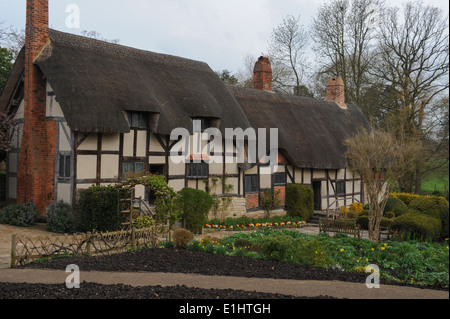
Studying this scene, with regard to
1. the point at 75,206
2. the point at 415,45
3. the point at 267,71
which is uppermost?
the point at 415,45

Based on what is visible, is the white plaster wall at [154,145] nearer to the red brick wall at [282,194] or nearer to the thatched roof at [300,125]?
the thatched roof at [300,125]

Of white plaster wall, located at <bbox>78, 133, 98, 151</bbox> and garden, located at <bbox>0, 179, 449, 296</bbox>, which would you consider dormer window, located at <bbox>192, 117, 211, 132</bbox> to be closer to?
garden, located at <bbox>0, 179, 449, 296</bbox>


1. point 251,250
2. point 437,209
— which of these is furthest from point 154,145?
point 437,209

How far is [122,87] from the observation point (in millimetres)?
15844

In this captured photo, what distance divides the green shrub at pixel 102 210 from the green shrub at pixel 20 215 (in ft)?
8.57

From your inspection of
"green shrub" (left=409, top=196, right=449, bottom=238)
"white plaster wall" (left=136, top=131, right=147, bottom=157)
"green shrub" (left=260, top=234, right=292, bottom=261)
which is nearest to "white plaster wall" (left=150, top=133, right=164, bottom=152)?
"white plaster wall" (left=136, top=131, right=147, bottom=157)

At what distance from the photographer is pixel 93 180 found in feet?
48.9

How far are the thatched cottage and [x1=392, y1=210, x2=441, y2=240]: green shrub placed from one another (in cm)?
665

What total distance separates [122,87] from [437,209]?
12.1m

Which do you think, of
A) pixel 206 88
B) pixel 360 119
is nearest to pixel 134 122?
pixel 206 88

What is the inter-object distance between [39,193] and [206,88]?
317 inches

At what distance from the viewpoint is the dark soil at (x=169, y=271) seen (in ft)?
21.1

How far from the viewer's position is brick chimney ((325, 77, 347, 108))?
2839 centimetres
